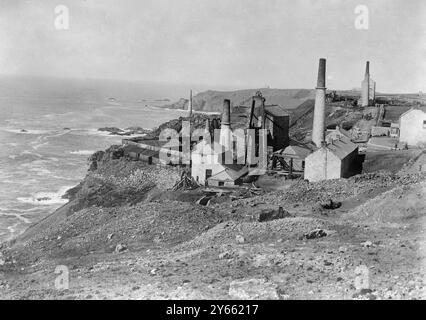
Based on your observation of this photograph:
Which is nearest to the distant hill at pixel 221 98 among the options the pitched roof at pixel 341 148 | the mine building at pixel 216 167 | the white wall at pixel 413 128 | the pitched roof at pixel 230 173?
the white wall at pixel 413 128

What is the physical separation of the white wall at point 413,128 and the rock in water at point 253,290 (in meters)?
29.5

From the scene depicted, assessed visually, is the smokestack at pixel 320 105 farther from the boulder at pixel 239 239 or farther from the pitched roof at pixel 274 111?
the boulder at pixel 239 239

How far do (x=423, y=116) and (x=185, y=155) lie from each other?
61.9ft

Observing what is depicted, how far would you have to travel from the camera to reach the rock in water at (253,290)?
37.3ft

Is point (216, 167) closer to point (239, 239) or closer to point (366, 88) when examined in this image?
point (239, 239)

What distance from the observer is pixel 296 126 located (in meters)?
62.6

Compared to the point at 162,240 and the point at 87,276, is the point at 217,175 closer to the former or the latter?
the point at 162,240

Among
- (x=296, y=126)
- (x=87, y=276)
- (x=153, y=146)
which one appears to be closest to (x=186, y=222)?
(x=87, y=276)

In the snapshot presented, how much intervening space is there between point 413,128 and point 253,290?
30258 millimetres

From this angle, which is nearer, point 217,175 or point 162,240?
point 162,240

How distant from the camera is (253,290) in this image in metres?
11.7

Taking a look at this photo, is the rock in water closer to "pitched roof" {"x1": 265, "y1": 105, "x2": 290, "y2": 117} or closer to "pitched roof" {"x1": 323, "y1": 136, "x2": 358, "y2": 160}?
"pitched roof" {"x1": 323, "y1": 136, "x2": 358, "y2": 160}

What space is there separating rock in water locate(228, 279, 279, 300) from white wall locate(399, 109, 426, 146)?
29488mm

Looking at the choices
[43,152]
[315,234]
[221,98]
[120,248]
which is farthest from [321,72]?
[221,98]
